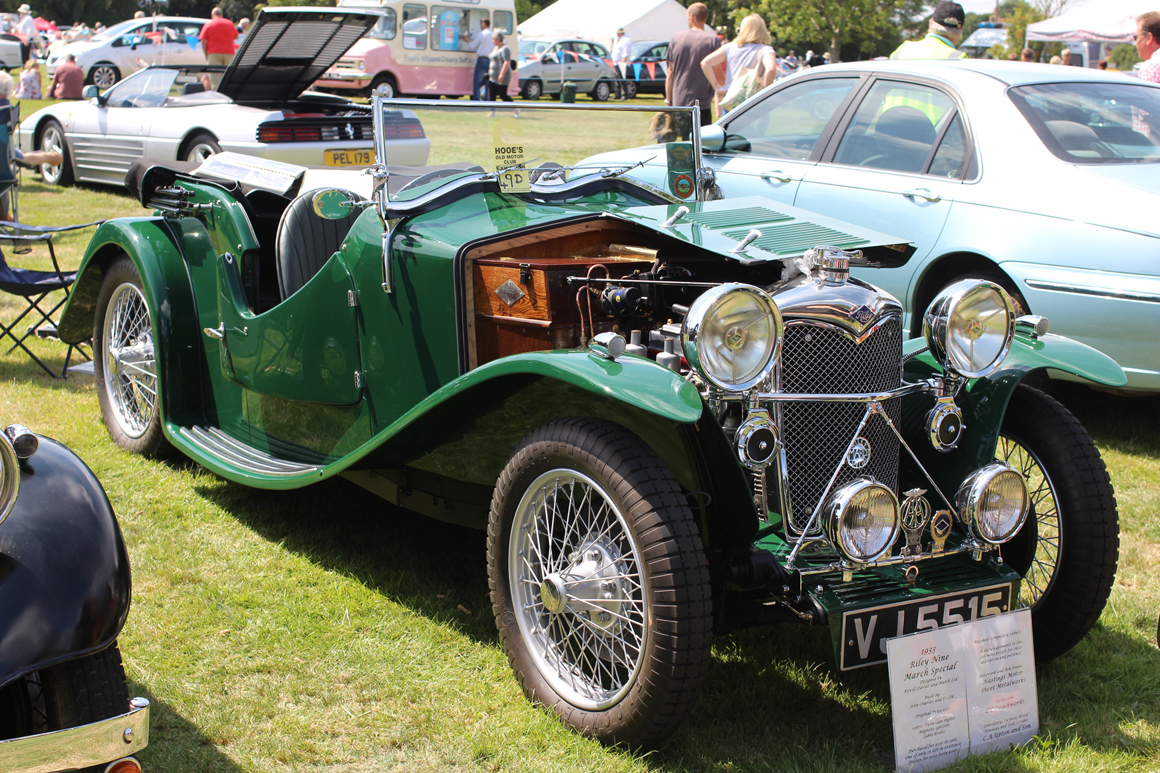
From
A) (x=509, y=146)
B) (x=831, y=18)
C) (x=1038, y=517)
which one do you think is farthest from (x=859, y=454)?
(x=831, y=18)

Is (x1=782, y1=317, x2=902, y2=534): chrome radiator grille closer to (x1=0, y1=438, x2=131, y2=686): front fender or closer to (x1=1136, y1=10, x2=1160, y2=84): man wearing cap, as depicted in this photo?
(x1=0, y1=438, x2=131, y2=686): front fender

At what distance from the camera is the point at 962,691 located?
8.30ft

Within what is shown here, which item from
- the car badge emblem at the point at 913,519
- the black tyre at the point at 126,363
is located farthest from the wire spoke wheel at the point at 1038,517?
the black tyre at the point at 126,363

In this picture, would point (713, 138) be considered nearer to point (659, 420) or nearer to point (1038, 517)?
point (1038, 517)

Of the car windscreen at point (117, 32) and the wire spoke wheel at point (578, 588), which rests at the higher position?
the car windscreen at point (117, 32)

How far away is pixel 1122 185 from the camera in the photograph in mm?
4633

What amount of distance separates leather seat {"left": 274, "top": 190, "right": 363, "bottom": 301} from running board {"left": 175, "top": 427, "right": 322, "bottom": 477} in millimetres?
631

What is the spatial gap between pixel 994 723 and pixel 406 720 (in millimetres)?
1532

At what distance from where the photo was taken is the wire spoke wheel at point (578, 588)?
8.41 feet

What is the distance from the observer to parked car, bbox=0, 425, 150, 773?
6.10 ft

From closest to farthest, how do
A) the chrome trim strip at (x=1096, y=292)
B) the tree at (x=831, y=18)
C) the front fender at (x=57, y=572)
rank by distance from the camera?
1. the front fender at (x=57, y=572)
2. the chrome trim strip at (x=1096, y=292)
3. the tree at (x=831, y=18)

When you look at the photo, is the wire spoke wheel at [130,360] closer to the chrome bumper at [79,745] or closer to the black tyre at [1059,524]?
the chrome bumper at [79,745]

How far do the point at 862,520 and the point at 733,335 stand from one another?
0.55 m

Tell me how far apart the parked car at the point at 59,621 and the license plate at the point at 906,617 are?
61.0 inches
